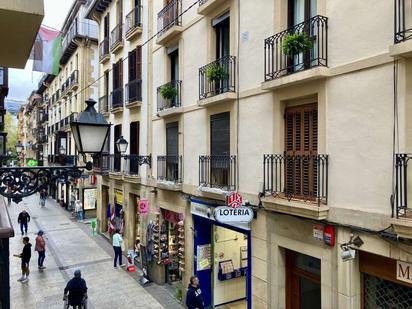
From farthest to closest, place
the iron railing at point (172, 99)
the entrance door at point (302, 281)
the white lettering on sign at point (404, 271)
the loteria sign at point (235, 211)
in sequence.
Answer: the iron railing at point (172, 99)
the loteria sign at point (235, 211)
the entrance door at point (302, 281)
the white lettering on sign at point (404, 271)

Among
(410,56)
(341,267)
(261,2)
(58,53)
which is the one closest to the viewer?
(410,56)

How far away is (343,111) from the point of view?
6488 millimetres

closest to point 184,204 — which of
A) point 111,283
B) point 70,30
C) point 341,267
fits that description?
point 111,283

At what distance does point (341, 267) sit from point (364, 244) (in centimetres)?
70

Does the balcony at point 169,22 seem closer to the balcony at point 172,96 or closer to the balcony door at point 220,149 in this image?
the balcony at point 172,96

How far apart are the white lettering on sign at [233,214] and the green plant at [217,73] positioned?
368 cm

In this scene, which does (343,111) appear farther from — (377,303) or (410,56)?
(377,303)

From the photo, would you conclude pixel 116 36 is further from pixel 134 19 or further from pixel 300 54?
pixel 300 54

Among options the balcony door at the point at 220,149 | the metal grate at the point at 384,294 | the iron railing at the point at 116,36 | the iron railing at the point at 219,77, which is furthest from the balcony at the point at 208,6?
the iron railing at the point at 116,36

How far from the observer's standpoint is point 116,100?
1820 cm

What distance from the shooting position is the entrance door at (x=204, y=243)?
37.6 feet

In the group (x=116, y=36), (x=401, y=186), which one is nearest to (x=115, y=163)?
(x=116, y=36)

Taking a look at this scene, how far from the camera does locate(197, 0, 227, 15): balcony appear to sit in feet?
32.6

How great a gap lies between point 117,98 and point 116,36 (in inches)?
128
